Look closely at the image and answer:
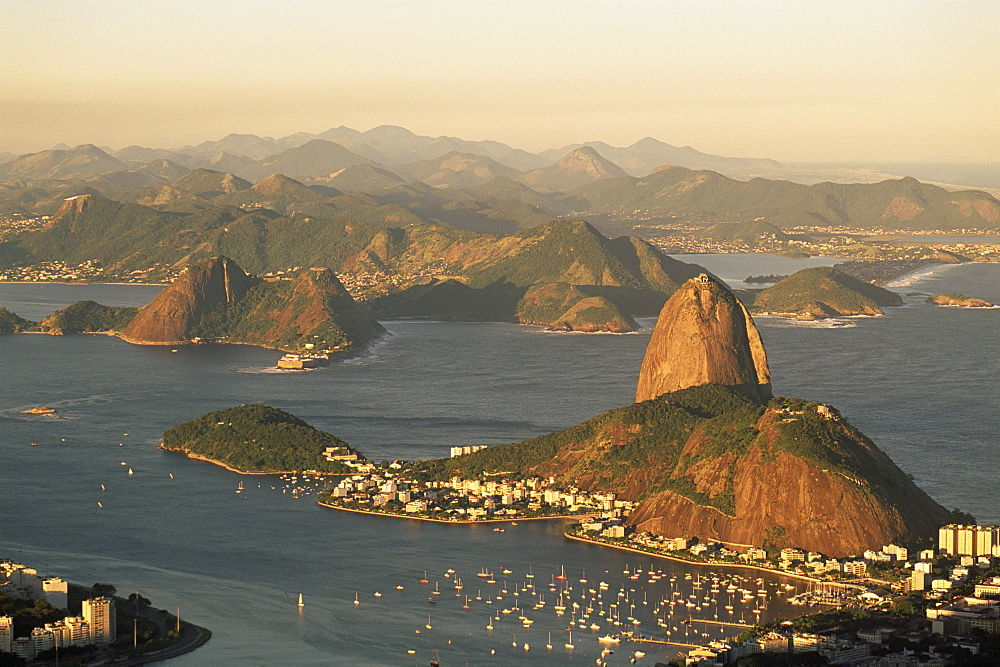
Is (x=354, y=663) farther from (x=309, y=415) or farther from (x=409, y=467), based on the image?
(x=309, y=415)

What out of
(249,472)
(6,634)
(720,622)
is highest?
(249,472)

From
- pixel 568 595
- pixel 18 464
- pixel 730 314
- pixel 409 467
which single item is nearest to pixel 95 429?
pixel 18 464

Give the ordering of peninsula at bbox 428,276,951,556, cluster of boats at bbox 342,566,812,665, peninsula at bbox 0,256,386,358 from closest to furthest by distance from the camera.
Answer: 1. cluster of boats at bbox 342,566,812,665
2. peninsula at bbox 428,276,951,556
3. peninsula at bbox 0,256,386,358

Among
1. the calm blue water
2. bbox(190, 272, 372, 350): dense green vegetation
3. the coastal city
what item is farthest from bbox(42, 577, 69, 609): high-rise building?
bbox(190, 272, 372, 350): dense green vegetation

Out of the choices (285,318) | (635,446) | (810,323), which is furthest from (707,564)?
(810,323)

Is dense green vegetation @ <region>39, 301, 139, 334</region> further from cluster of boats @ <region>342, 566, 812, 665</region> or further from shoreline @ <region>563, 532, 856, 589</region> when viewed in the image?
cluster of boats @ <region>342, 566, 812, 665</region>

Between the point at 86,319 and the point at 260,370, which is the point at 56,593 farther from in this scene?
the point at 86,319
